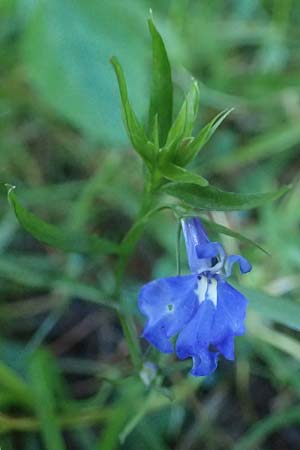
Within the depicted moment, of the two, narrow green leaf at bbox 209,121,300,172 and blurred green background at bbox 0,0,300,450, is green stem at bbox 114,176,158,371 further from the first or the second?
narrow green leaf at bbox 209,121,300,172

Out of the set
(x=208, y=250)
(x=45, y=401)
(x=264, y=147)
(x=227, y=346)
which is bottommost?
(x=45, y=401)

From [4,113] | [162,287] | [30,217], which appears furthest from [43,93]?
[162,287]

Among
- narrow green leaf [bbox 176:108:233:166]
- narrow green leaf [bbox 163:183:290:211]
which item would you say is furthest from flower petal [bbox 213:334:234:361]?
narrow green leaf [bbox 176:108:233:166]

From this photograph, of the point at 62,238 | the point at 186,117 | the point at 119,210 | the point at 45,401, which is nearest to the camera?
the point at 186,117

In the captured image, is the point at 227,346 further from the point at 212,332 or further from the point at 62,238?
the point at 62,238

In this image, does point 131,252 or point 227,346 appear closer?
point 227,346

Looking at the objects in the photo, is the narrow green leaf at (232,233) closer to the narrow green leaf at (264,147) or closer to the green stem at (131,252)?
the green stem at (131,252)

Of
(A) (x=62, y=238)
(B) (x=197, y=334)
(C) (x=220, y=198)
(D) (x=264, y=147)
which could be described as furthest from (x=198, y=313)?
(D) (x=264, y=147)
